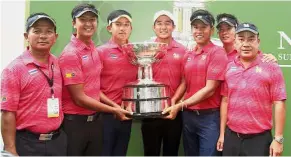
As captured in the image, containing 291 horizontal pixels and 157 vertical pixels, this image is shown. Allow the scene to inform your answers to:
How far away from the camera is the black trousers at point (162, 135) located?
2.69 metres

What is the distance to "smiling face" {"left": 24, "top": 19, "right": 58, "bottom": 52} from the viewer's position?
6.57 feet

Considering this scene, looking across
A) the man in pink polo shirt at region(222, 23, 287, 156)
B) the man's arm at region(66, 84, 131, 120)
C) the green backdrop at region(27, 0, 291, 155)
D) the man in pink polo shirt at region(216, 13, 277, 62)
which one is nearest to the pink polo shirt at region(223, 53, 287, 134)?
the man in pink polo shirt at region(222, 23, 287, 156)

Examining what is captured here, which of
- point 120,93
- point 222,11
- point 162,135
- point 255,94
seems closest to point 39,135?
point 120,93

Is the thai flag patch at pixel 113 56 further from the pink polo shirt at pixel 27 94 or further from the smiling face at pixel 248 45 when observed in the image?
the smiling face at pixel 248 45

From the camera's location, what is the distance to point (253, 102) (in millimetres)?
2186

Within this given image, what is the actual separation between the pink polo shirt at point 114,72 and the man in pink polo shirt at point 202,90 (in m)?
0.43

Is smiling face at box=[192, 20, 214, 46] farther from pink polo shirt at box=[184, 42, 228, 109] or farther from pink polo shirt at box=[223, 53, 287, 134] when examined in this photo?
pink polo shirt at box=[223, 53, 287, 134]

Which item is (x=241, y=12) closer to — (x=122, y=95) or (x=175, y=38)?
(x=175, y=38)

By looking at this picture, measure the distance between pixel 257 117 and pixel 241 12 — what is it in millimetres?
1183

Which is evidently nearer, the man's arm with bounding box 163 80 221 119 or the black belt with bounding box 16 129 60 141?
the black belt with bounding box 16 129 60 141

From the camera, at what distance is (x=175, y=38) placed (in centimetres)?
303

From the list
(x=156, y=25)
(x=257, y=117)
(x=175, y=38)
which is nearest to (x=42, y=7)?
(x=156, y=25)

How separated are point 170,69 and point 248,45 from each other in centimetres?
70

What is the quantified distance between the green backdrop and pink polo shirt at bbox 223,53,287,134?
85 centimetres
